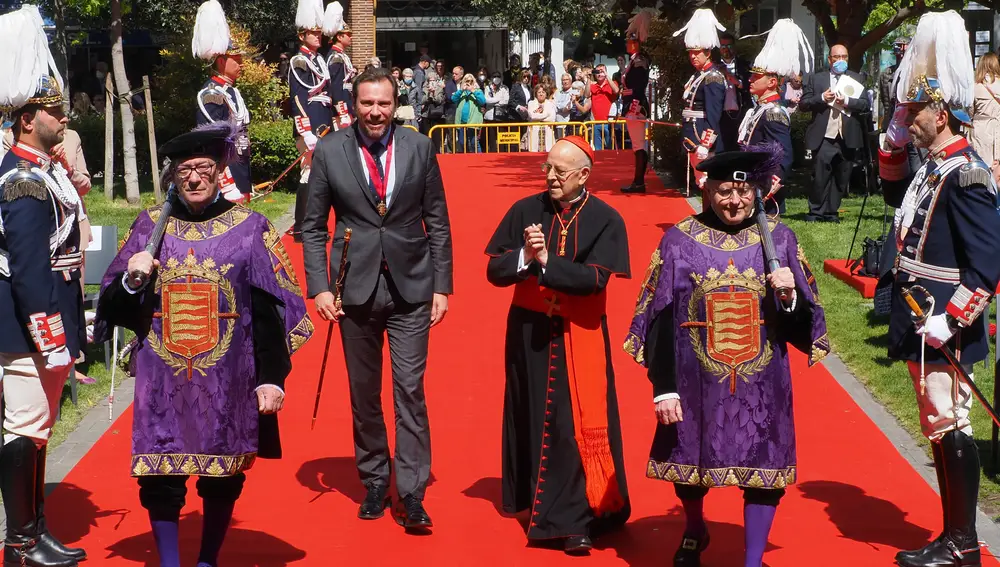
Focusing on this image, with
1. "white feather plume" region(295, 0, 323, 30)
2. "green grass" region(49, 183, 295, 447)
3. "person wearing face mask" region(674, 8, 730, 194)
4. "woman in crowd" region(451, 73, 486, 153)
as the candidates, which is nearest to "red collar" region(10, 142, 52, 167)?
"green grass" region(49, 183, 295, 447)

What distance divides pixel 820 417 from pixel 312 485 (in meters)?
3.38

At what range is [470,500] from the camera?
23.1ft

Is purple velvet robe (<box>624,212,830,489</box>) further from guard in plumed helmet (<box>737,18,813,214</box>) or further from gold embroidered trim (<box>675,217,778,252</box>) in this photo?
guard in plumed helmet (<box>737,18,813,214</box>)

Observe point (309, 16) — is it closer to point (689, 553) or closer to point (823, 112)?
point (823, 112)

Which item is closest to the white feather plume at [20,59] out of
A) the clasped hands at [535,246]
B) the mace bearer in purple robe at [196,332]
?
the mace bearer in purple robe at [196,332]

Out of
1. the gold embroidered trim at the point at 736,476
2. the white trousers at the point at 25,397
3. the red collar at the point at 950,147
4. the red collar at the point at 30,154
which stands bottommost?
the gold embroidered trim at the point at 736,476

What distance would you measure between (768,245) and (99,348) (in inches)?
257

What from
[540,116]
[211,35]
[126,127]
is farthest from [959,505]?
[540,116]

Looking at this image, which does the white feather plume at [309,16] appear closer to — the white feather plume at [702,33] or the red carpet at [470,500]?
the white feather plume at [702,33]

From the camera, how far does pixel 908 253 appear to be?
6094mm

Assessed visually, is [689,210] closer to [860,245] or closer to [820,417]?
[860,245]

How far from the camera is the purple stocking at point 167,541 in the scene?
556cm

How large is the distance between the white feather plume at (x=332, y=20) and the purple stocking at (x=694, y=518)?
9.45 metres

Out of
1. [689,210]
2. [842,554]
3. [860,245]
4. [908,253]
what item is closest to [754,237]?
[908,253]
